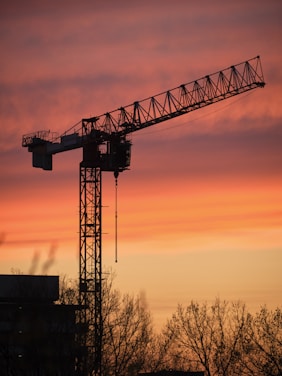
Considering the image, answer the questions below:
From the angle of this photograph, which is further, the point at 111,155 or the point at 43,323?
the point at 111,155

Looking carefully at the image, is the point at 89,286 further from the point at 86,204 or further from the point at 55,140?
the point at 55,140

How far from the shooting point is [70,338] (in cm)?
12581

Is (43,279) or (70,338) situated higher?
(43,279)

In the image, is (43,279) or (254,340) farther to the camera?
(43,279)

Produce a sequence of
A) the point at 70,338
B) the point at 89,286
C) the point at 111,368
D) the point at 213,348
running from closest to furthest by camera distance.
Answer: the point at 70,338 < the point at 111,368 < the point at 213,348 < the point at 89,286

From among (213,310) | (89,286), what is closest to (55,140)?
(89,286)

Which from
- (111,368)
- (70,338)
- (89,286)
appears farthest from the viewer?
(89,286)

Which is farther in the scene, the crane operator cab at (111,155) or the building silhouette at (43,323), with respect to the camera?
the crane operator cab at (111,155)

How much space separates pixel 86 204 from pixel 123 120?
477 inches

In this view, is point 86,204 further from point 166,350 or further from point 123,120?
point 166,350

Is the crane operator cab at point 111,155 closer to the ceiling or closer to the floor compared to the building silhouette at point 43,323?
closer to the ceiling

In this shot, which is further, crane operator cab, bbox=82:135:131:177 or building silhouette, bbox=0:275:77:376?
crane operator cab, bbox=82:135:131:177

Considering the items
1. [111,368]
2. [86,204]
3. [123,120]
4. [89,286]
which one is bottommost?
[111,368]

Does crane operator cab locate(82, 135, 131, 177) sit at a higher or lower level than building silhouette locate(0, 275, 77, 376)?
higher
